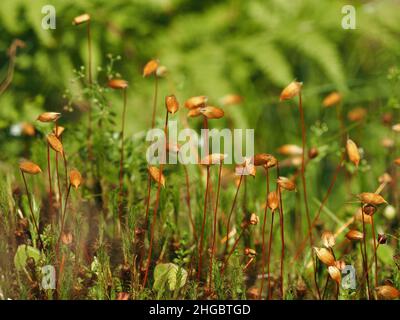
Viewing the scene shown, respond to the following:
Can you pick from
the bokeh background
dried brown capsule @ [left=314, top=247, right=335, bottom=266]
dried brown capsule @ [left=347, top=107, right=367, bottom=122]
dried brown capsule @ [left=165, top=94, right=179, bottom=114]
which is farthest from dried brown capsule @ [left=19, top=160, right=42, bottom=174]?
the bokeh background

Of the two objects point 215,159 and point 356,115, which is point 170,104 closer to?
point 215,159

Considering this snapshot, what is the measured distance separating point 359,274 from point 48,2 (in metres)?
1.67

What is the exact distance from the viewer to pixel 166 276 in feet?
4.32

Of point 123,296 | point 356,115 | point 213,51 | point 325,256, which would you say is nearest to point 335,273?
point 325,256

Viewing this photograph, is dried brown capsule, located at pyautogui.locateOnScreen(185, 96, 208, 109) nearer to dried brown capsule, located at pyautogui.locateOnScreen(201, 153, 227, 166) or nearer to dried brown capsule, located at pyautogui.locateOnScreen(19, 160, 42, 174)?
dried brown capsule, located at pyautogui.locateOnScreen(201, 153, 227, 166)

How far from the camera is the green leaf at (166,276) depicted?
1.30 meters

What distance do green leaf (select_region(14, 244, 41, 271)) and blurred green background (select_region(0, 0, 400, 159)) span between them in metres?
1.22

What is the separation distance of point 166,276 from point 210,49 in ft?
5.31

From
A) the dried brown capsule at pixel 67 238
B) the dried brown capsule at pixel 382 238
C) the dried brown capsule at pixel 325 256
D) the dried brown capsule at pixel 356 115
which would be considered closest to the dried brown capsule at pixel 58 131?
the dried brown capsule at pixel 67 238

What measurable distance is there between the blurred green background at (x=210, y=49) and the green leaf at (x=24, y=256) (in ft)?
4.01

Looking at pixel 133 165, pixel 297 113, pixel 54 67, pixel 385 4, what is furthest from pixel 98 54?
pixel 385 4

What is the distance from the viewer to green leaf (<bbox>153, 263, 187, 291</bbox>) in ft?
4.28

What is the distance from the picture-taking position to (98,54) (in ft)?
8.40

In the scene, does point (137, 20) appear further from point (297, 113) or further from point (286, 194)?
point (286, 194)
